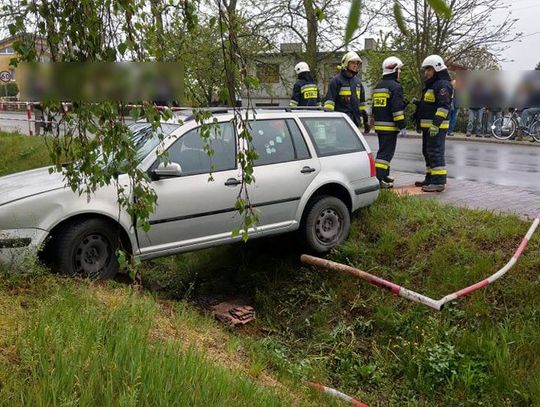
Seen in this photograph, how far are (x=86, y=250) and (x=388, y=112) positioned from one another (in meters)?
4.91

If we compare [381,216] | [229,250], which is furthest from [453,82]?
[229,250]

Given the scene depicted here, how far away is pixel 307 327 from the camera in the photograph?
5.59 m

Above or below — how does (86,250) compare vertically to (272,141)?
below

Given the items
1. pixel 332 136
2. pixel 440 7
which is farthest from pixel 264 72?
pixel 440 7

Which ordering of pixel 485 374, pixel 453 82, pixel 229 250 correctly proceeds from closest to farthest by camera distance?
pixel 485 374 < pixel 229 250 < pixel 453 82

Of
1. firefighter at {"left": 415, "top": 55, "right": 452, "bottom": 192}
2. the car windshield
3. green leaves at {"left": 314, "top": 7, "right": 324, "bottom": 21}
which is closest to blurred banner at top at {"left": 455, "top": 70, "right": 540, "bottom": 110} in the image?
firefighter at {"left": 415, "top": 55, "right": 452, "bottom": 192}

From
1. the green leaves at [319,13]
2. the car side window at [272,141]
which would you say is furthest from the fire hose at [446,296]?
the green leaves at [319,13]

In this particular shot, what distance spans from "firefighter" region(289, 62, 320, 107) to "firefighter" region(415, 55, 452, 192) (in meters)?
2.00

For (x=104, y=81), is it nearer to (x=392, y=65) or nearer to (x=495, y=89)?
(x=392, y=65)

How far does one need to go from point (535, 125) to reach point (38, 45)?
16.5m

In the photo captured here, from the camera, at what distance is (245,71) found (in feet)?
7.34

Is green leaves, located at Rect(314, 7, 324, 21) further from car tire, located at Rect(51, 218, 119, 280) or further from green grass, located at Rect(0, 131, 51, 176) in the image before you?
green grass, located at Rect(0, 131, 51, 176)

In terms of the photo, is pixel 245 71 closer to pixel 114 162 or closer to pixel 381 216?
pixel 114 162

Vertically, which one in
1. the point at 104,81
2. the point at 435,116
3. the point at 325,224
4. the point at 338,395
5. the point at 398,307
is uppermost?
the point at 104,81
